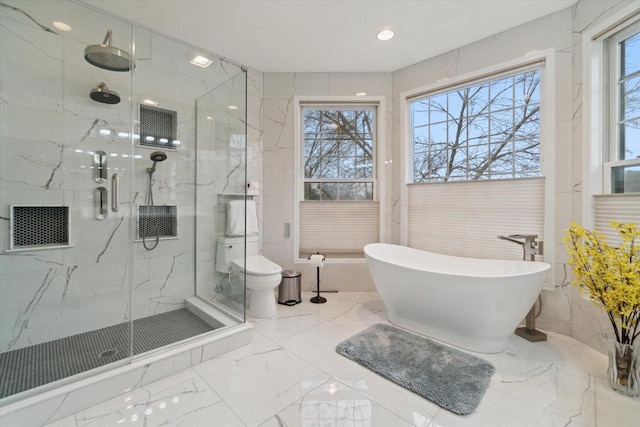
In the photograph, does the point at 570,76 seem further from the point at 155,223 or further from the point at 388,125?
the point at 155,223

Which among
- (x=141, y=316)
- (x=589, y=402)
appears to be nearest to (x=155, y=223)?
(x=141, y=316)

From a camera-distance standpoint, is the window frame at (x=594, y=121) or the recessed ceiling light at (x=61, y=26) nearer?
the recessed ceiling light at (x=61, y=26)

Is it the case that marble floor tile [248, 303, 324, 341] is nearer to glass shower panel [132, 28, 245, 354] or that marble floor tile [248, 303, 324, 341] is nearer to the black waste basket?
the black waste basket

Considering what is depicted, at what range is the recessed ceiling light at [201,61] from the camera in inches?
97.2

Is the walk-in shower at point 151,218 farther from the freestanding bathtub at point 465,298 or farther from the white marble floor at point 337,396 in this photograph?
the freestanding bathtub at point 465,298

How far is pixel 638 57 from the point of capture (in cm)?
187

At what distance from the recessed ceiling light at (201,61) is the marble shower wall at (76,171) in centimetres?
5

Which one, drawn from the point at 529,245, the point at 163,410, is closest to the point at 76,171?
the point at 163,410

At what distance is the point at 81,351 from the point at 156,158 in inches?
58.1

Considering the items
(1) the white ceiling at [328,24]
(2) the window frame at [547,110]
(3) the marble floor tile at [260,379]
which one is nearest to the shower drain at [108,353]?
(3) the marble floor tile at [260,379]

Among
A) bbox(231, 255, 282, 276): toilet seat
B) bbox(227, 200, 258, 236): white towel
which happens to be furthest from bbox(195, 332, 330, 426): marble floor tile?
bbox(227, 200, 258, 236): white towel

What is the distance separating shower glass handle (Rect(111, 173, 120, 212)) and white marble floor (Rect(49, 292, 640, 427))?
1.29 m

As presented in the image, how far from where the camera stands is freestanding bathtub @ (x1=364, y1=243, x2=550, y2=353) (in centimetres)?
184

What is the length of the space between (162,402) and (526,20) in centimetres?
384
